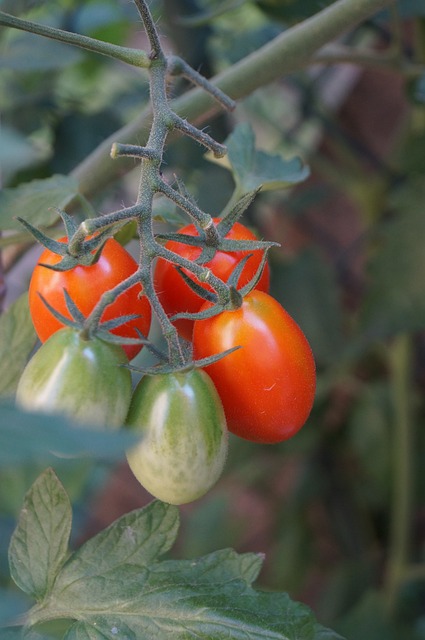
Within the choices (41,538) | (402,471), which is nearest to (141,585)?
(41,538)

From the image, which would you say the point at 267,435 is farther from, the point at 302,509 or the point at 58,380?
the point at 302,509

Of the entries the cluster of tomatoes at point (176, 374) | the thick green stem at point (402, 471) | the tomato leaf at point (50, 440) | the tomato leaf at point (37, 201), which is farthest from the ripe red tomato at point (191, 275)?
the thick green stem at point (402, 471)

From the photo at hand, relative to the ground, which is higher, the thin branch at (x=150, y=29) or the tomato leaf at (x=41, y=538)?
the thin branch at (x=150, y=29)

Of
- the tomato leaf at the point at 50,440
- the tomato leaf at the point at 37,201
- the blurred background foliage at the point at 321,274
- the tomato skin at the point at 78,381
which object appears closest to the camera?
the tomato leaf at the point at 50,440

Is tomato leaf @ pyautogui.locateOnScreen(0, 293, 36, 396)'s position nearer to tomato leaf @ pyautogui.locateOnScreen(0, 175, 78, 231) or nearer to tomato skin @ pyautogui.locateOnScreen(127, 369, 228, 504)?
tomato leaf @ pyautogui.locateOnScreen(0, 175, 78, 231)

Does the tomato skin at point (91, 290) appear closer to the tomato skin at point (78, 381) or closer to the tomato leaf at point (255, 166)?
the tomato skin at point (78, 381)

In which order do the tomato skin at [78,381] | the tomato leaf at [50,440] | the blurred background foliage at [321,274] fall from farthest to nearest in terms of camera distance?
1. the blurred background foliage at [321,274]
2. the tomato skin at [78,381]
3. the tomato leaf at [50,440]

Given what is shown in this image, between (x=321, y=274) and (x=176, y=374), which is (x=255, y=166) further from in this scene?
(x=321, y=274)

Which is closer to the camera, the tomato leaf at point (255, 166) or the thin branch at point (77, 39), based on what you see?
the thin branch at point (77, 39)
